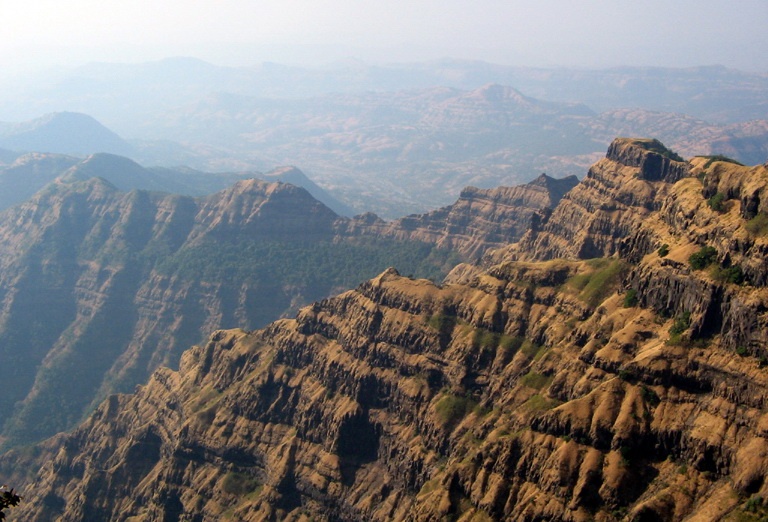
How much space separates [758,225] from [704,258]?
39.9ft

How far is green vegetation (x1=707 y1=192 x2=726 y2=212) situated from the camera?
171m

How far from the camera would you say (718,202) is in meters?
172

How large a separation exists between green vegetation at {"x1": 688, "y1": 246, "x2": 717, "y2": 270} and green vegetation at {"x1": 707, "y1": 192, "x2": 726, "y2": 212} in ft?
32.9

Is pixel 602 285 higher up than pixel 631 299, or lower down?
lower down

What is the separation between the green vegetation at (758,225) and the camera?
506 feet

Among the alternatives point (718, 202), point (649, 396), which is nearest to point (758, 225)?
point (718, 202)

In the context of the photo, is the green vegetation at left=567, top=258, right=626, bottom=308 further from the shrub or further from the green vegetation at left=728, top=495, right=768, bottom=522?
the green vegetation at left=728, top=495, right=768, bottom=522

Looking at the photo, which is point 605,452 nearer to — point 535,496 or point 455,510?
point 535,496

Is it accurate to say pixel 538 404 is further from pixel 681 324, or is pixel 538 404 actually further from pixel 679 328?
pixel 681 324

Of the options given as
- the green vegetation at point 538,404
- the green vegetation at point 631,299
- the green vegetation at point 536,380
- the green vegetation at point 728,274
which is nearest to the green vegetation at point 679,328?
the green vegetation at point 728,274

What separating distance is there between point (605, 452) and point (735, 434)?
2450 cm

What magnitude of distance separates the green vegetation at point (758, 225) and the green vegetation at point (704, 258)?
8.15 m

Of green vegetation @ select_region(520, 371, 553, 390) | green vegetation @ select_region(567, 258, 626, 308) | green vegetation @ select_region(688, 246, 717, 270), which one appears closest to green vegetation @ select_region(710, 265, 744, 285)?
green vegetation @ select_region(688, 246, 717, 270)

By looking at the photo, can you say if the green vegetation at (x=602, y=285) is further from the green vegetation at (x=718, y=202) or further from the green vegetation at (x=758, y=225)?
the green vegetation at (x=758, y=225)
